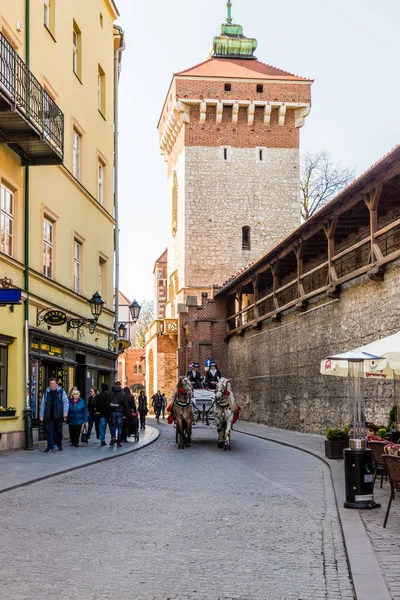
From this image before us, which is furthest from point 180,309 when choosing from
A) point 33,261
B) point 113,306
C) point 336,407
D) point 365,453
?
point 365,453

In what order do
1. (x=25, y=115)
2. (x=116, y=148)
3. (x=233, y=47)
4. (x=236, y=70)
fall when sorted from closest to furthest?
(x=25, y=115)
(x=116, y=148)
(x=236, y=70)
(x=233, y=47)

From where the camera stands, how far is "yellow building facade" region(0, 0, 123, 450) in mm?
17719

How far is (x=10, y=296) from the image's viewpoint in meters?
15.8

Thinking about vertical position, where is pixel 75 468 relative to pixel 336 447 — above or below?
below

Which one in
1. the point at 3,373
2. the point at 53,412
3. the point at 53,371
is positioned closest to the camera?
the point at 3,373

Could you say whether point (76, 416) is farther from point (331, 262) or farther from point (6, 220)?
point (331, 262)

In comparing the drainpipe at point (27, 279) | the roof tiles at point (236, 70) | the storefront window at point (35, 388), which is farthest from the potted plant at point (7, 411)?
the roof tiles at point (236, 70)

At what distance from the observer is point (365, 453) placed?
9953mm

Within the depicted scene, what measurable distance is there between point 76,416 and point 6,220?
4981mm

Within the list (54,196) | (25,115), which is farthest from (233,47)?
(25,115)

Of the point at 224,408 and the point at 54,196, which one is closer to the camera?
the point at 224,408

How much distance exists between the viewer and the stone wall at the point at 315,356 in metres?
19.3

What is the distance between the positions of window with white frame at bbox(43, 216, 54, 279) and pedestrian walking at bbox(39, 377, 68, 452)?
3832 mm

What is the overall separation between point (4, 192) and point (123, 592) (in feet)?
45.0
